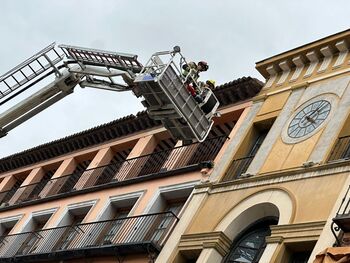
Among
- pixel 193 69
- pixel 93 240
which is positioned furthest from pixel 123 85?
pixel 93 240

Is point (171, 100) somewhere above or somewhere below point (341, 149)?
below

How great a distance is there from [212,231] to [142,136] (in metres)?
9.55

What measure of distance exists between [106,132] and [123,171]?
12.8 feet

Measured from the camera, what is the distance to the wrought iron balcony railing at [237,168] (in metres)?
19.7

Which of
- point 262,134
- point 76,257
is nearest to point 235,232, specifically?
point 262,134

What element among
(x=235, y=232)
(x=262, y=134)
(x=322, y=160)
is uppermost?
(x=262, y=134)

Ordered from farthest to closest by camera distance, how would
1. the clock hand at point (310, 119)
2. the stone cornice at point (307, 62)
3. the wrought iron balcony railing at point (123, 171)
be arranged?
the wrought iron balcony railing at point (123, 171) < the stone cornice at point (307, 62) < the clock hand at point (310, 119)

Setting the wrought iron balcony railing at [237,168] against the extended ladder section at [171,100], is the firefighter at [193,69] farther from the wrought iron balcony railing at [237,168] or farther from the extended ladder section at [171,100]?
the wrought iron balcony railing at [237,168]

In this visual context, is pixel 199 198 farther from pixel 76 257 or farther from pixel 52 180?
pixel 52 180

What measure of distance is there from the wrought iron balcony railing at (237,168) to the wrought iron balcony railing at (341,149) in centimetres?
333

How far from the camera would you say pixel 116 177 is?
2508cm

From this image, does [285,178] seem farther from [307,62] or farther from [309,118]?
[307,62]

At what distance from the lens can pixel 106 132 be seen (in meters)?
28.5

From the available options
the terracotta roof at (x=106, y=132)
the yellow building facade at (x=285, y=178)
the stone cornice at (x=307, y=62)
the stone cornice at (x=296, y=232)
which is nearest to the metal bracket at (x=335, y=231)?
the yellow building facade at (x=285, y=178)
